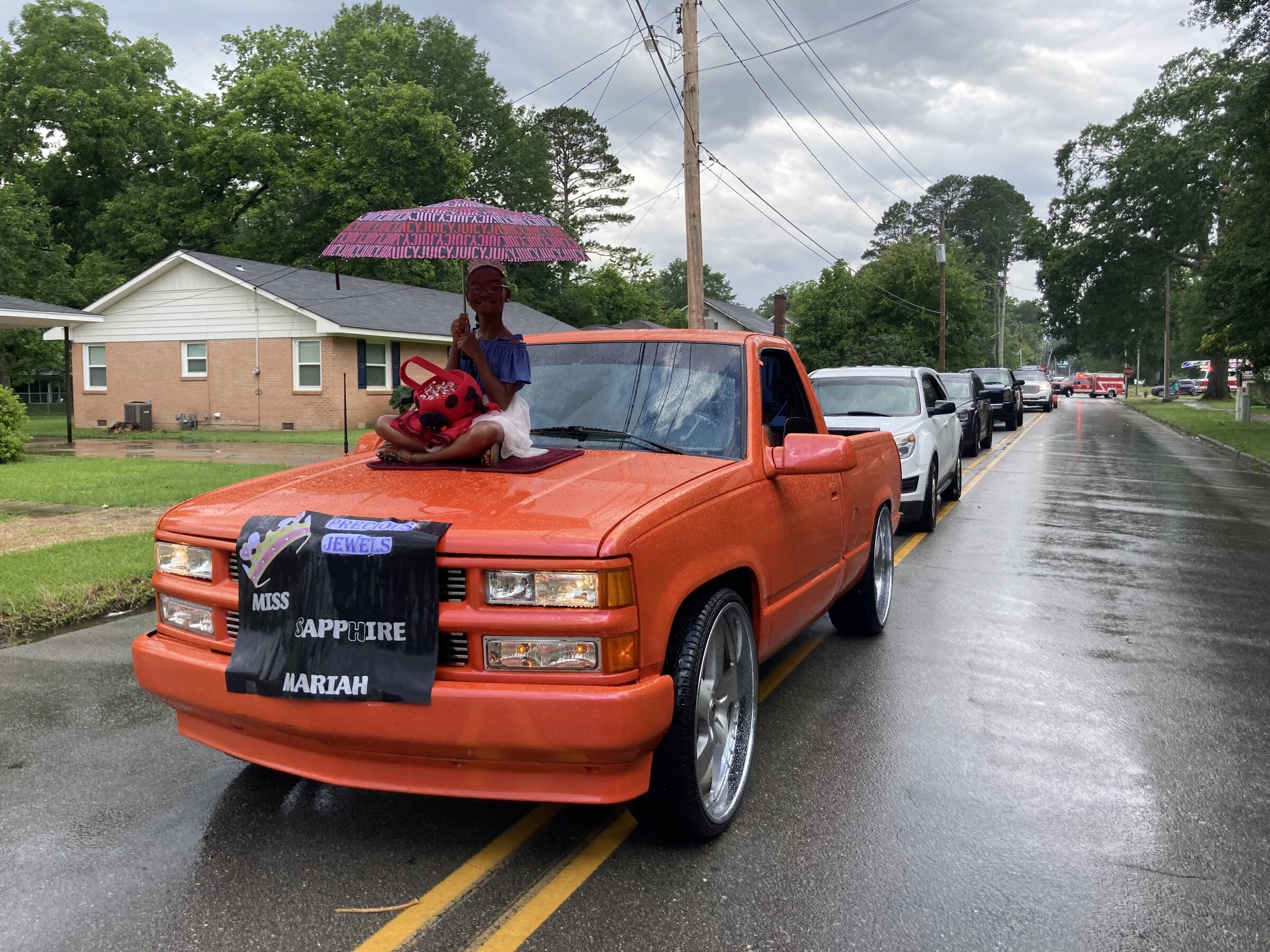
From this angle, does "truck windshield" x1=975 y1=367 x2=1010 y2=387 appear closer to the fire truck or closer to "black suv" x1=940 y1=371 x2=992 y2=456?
"black suv" x1=940 y1=371 x2=992 y2=456

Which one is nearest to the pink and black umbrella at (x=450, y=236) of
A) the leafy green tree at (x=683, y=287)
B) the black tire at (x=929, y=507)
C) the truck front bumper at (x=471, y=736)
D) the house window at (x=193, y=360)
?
the truck front bumper at (x=471, y=736)

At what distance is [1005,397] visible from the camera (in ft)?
91.9

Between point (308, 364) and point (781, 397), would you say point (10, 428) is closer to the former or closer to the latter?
point (308, 364)

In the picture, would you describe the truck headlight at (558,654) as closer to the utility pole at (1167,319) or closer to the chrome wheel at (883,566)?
the chrome wheel at (883,566)

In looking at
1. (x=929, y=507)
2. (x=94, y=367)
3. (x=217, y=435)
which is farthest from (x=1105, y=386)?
(x=929, y=507)

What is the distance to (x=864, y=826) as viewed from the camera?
11.5ft

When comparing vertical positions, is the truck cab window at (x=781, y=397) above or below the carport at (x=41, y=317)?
below

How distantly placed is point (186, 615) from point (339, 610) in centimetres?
75

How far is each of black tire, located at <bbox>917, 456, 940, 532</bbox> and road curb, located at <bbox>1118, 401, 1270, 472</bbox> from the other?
10227 mm

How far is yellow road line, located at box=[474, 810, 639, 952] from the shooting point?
2746mm

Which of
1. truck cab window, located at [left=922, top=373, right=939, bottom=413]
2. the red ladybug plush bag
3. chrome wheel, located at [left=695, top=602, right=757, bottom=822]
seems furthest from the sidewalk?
chrome wheel, located at [left=695, top=602, right=757, bottom=822]

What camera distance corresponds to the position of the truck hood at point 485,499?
9.48ft

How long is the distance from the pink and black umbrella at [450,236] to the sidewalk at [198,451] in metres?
10.6

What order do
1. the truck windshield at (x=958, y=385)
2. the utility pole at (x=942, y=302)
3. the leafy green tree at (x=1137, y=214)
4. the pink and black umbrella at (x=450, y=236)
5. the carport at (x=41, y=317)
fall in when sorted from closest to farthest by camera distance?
the pink and black umbrella at (x=450, y=236), the carport at (x=41, y=317), the truck windshield at (x=958, y=385), the utility pole at (x=942, y=302), the leafy green tree at (x=1137, y=214)
